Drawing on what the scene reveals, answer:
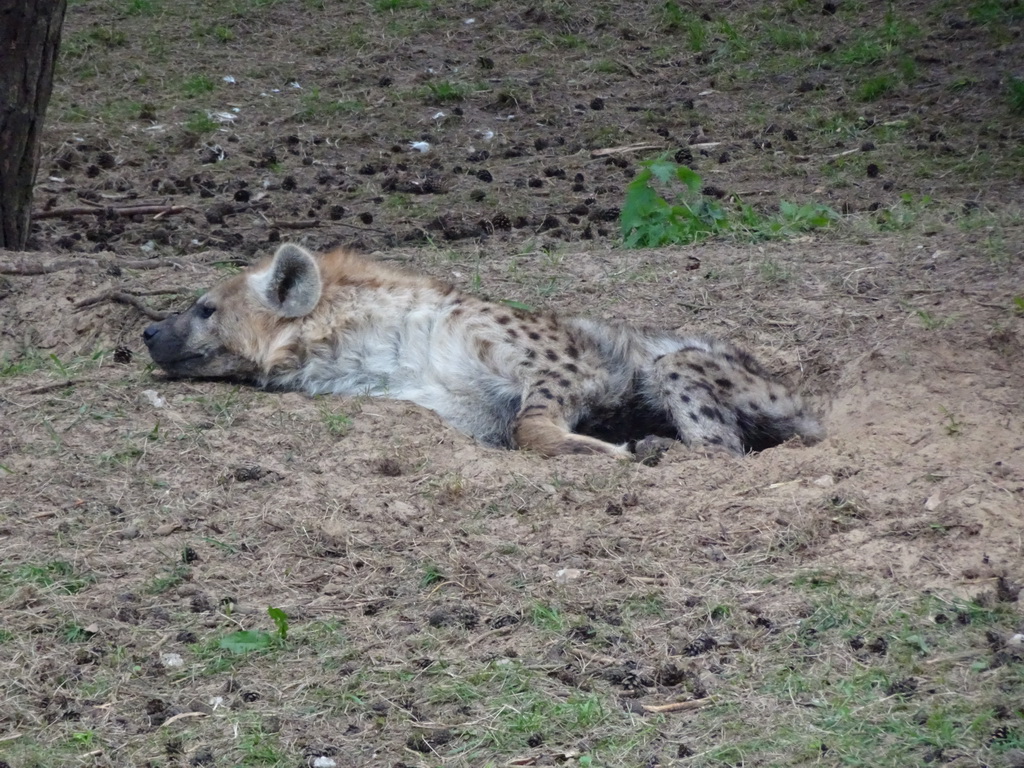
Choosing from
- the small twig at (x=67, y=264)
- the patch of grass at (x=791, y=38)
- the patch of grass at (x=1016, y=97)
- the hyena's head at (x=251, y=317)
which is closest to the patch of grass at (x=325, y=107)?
the small twig at (x=67, y=264)

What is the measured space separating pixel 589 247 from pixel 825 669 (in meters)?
3.54

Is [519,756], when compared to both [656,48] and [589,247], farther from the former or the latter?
[656,48]

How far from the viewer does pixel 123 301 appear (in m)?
5.02

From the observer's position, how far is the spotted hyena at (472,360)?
180 inches

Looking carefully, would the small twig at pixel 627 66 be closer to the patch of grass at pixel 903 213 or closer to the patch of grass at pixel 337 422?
the patch of grass at pixel 903 213

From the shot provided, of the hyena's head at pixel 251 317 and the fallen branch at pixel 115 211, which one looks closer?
the hyena's head at pixel 251 317

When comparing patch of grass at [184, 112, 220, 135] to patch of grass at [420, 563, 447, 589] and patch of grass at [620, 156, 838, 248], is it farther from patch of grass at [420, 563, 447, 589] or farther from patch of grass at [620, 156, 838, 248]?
patch of grass at [420, 563, 447, 589]

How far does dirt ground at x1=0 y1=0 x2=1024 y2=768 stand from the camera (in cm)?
266

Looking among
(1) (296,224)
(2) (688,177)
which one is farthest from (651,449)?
(1) (296,224)

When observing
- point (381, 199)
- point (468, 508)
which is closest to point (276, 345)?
point (468, 508)

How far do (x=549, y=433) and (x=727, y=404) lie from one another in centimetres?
67

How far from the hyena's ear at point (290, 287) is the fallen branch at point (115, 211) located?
1930mm

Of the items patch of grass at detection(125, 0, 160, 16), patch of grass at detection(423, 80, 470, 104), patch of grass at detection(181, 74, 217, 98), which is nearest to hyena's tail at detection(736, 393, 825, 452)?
patch of grass at detection(423, 80, 470, 104)

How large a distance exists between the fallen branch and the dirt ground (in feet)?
0.10
